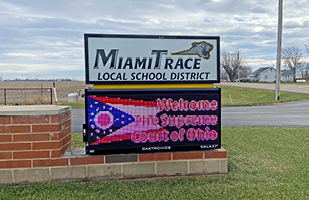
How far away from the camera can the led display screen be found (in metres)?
4.57

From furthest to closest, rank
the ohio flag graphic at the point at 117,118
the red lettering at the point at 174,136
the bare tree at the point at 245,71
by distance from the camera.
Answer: the bare tree at the point at 245,71
the red lettering at the point at 174,136
the ohio flag graphic at the point at 117,118

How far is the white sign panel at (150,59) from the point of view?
4648 millimetres

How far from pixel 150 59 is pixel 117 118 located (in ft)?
3.83

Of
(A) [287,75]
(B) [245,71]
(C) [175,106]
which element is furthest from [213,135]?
(B) [245,71]

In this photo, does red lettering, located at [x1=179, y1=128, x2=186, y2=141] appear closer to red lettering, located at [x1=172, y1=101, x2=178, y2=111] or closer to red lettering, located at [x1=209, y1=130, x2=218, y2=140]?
red lettering, located at [x1=172, y1=101, x2=178, y2=111]

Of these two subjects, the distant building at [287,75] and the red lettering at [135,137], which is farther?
the distant building at [287,75]

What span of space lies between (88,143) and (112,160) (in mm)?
489

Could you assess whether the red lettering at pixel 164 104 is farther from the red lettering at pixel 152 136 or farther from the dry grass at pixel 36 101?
the dry grass at pixel 36 101

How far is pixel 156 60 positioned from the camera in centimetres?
484

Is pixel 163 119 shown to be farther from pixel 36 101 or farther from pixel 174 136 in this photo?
pixel 36 101

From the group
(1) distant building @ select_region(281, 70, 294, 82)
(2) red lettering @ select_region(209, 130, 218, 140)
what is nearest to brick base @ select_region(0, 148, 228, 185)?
(2) red lettering @ select_region(209, 130, 218, 140)

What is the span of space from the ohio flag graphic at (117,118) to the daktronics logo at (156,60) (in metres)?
0.61

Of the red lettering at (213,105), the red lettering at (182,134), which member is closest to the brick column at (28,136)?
the red lettering at (182,134)

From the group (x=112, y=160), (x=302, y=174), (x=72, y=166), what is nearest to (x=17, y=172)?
(x=72, y=166)
